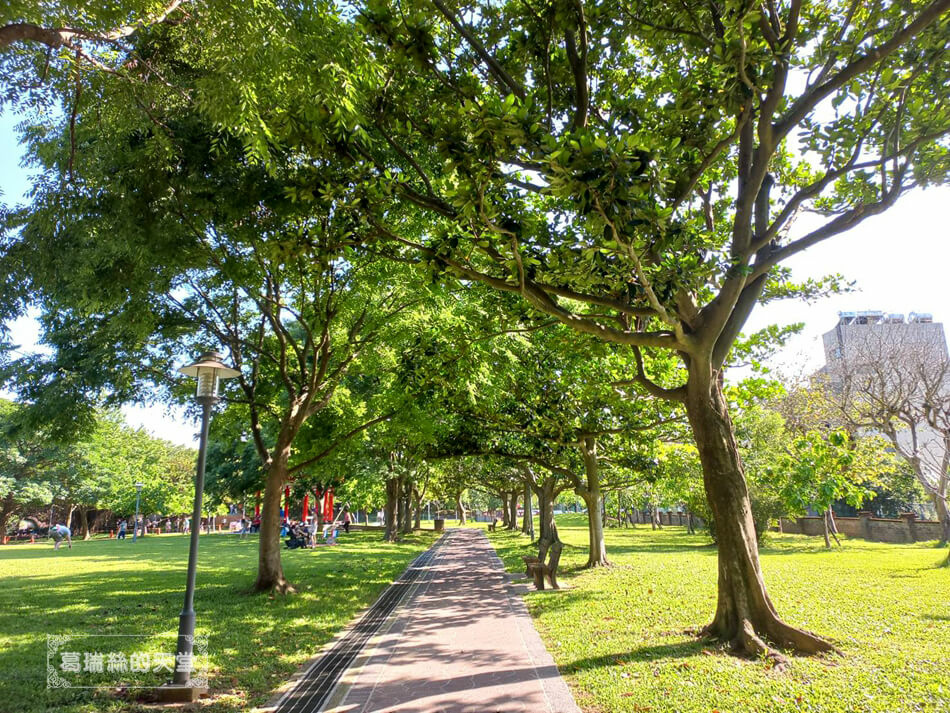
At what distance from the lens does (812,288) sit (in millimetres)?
9602

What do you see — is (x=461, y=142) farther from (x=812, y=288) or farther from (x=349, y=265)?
(x=812, y=288)

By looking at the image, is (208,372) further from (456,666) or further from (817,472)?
(817,472)

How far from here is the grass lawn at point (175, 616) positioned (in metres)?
5.52

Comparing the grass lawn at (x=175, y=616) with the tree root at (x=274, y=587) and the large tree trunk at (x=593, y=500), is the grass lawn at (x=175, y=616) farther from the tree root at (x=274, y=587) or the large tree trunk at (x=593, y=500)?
the large tree trunk at (x=593, y=500)

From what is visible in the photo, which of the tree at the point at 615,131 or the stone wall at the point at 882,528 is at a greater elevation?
the tree at the point at 615,131

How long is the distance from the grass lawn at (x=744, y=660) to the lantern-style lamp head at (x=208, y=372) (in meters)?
5.41

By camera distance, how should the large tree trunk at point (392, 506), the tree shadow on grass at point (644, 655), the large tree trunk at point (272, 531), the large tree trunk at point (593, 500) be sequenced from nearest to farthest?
the tree shadow on grass at point (644, 655), the large tree trunk at point (272, 531), the large tree trunk at point (593, 500), the large tree trunk at point (392, 506)

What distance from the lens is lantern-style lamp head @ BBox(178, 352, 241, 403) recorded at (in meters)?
6.75

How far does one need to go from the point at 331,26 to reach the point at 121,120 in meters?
2.35

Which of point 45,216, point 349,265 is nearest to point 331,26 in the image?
point 45,216

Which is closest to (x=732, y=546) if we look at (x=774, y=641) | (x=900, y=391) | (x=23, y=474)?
A: (x=774, y=641)

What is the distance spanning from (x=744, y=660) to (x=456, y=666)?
3294 millimetres

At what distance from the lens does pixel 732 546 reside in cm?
670

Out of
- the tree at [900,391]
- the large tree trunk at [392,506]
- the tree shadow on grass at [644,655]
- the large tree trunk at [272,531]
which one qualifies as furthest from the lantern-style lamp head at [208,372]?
the tree at [900,391]
